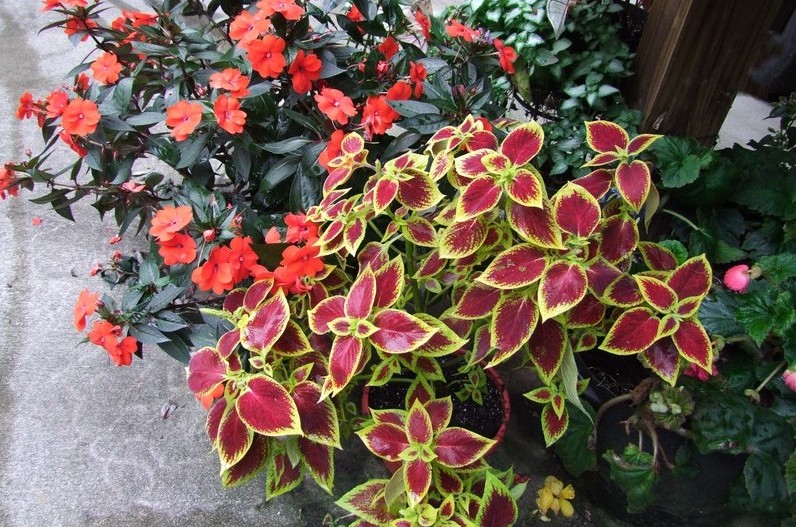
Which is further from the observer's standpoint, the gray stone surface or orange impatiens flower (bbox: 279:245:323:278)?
the gray stone surface

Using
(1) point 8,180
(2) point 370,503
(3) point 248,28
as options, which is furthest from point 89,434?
(3) point 248,28

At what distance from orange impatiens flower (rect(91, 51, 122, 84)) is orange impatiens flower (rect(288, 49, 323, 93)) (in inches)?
15.3

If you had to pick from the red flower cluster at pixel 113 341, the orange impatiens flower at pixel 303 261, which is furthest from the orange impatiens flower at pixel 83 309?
the orange impatiens flower at pixel 303 261

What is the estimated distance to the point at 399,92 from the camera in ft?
4.60

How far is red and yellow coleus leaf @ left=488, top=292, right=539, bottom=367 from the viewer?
1043mm

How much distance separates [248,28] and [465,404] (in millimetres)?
999

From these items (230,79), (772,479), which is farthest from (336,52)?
(772,479)

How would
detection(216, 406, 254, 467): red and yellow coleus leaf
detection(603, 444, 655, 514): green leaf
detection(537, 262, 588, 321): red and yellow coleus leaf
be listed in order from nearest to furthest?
detection(537, 262, 588, 321): red and yellow coleus leaf → detection(216, 406, 254, 467): red and yellow coleus leaf → detection(603, 444, 655, 514): green leaf

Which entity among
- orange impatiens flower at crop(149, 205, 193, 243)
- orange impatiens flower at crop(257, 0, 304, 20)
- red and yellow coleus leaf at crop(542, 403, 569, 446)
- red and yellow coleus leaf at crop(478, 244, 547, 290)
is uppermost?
orange impatiens flower at crop(257, 0, 304, 20)

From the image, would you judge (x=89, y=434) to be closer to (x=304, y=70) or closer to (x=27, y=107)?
(x=27, y=107)

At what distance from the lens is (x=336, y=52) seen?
1.45 m

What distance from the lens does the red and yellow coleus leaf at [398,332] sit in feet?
3.38

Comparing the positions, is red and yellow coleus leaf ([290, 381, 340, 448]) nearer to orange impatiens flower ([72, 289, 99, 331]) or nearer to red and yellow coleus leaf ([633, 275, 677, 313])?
orange impatiens flower ([72, 289, 99, 331])

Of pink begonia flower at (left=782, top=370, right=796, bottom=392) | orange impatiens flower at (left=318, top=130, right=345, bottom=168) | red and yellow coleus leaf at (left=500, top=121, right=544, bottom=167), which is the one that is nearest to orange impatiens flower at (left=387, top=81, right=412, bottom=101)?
orange impatiens flower at (left=318, top=130, right=345, bottom=168)
